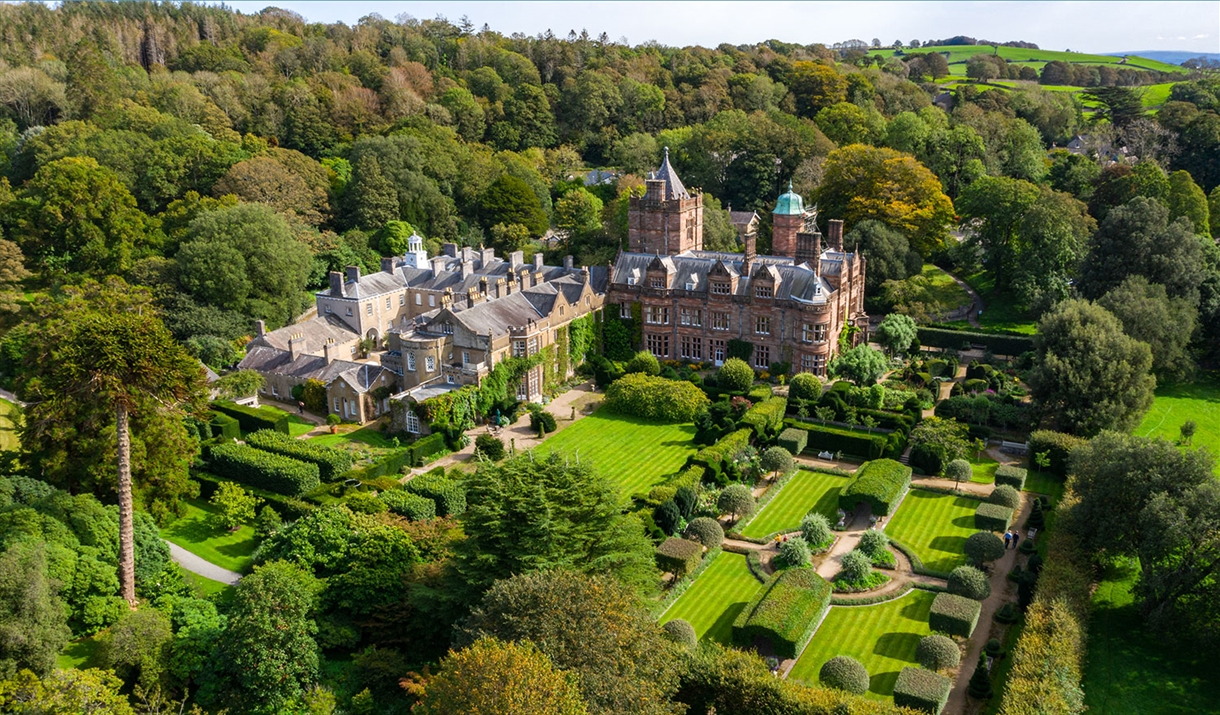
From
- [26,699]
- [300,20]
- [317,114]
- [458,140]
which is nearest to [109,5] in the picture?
[300,20]

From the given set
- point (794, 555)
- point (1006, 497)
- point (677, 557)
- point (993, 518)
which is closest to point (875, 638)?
point (794, 555)

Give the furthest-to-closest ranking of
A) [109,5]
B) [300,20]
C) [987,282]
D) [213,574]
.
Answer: [300,20], [109,5], [987,282], [213,574]

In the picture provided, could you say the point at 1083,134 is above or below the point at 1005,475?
above

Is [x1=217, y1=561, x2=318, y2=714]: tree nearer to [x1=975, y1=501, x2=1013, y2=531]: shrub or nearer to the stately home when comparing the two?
[x1=975, y1=501, x2=1013, y2=531]: shrub

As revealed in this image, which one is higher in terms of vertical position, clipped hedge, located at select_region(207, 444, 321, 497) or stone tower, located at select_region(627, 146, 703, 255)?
stone tower, located at select_region(627, 146, 703, 255)

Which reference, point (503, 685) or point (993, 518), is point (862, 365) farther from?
point (503, 685)

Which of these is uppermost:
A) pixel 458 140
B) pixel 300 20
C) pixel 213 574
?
pixel 300 20

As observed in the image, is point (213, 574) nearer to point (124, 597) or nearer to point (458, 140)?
point (124, 597)

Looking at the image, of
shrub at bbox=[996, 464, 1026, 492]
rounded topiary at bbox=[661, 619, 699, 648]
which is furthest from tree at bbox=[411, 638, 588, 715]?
shrub at bbox=[996, 464, 1026, 492]
